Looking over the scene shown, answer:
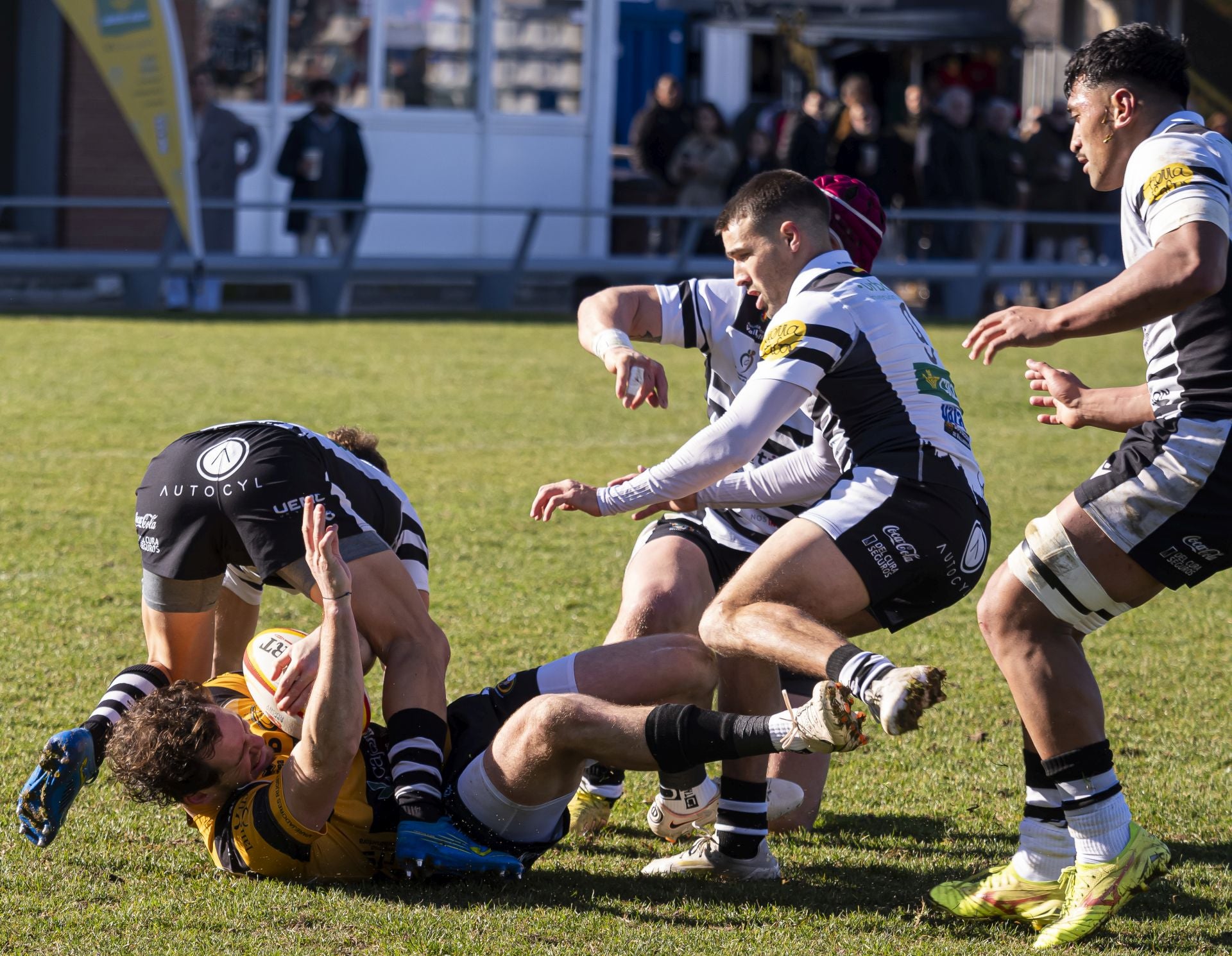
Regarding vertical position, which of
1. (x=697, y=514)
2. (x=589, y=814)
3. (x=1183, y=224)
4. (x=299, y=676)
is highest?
(x=1183, y=224)

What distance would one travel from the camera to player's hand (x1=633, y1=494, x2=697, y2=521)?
451cm

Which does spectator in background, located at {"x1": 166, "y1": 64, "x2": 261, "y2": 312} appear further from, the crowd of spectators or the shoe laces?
the shoe laces

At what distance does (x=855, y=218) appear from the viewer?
502cm

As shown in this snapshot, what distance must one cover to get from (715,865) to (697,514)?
1.31m

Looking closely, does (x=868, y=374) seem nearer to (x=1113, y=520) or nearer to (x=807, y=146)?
(x=1113, y=520)

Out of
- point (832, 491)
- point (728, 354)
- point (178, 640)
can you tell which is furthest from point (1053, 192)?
point (178, 640)

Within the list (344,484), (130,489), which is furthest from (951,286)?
(344,484)

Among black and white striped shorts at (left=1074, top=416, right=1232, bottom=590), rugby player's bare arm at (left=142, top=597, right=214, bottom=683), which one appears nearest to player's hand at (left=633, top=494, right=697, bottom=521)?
black and white striped shorts at (left=1074, top=416, right=1232, bottom=590)

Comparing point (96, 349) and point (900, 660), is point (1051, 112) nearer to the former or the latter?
point (96, 349)

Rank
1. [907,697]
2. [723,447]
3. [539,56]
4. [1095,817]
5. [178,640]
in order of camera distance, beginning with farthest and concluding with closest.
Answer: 1. [539,56]
2. [178,640]
3. [723,447]
4. [1095,817]
5. [907,697]

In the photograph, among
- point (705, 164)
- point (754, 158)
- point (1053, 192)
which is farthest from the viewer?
point (1053, 192)

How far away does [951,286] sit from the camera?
20062mm

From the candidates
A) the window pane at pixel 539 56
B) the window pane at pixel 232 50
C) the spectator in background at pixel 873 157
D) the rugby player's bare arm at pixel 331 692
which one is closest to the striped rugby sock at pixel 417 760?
the rugby player's bare arm at pixel 331 692

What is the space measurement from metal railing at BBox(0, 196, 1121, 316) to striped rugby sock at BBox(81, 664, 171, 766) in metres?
11.9
